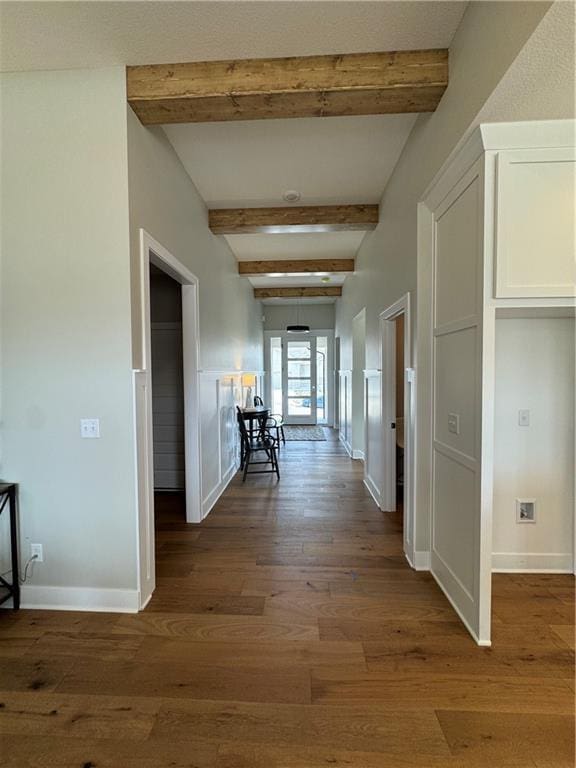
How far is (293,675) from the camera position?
1.68 metres

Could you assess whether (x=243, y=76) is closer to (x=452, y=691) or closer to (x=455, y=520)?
(x=455, y=520)

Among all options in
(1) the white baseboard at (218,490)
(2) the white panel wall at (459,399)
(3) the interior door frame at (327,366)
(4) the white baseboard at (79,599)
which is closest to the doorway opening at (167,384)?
(1) the white baseboard at (218,490)

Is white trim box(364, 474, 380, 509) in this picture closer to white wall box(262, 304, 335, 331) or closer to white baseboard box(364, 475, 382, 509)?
white baseboard box(364, 475, 382, 509)

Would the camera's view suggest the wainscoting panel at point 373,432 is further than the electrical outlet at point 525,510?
Yes

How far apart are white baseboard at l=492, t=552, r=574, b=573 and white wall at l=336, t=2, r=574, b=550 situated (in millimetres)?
529

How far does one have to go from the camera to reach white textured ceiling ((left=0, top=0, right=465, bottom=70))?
1.68 meters

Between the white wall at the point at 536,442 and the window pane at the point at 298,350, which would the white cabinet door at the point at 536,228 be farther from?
the window pane at the point at 298,350

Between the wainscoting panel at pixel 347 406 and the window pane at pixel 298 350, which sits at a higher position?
the window pane at pixel 298 350

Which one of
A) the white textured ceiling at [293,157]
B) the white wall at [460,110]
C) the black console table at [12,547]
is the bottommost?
the black console table at [12,547]

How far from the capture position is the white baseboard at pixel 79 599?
7.09ft

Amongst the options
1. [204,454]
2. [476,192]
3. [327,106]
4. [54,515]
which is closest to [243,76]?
[327,106]

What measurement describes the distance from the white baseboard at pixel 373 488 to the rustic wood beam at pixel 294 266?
3.15 m

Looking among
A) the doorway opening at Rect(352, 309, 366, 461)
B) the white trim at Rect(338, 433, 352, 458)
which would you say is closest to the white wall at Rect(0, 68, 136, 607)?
the doorway opening at Rect(352, 309, 366, 461)

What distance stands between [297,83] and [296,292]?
17.2 ft
